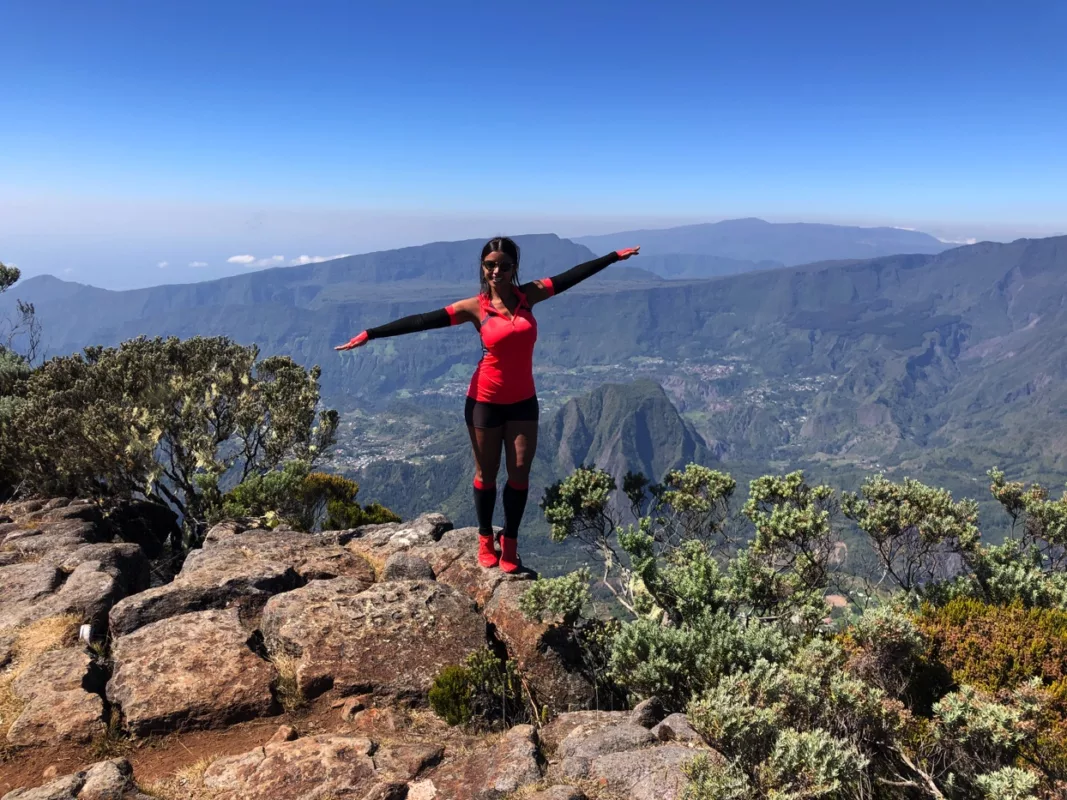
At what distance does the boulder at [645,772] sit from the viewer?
5895 mm

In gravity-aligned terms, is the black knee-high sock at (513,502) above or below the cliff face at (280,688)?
above

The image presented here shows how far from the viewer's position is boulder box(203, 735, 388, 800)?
6262 mm

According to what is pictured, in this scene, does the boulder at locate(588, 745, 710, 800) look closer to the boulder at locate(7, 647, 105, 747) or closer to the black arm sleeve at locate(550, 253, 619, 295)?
the boulder at locate(7, 647, 105, 747)

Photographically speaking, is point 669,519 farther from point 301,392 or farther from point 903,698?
point 301,392

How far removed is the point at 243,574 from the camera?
11.1m

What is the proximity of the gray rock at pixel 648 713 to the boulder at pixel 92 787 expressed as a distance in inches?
217

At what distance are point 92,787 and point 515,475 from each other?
20.4 feet

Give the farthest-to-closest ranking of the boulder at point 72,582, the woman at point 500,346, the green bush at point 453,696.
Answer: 1. the boulder at point 72,582
2. the woman at point 500,346
3. the green bush at point 453,696

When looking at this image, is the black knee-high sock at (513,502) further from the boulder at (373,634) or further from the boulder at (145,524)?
the boulder at (145,524)

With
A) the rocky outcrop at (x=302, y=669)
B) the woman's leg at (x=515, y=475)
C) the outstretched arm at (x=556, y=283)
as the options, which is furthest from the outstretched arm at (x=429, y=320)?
the rocky outcrop at (x=302, y=669)

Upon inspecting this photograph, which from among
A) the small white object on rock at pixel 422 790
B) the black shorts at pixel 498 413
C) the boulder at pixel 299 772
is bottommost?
the small white object on rock at pixel 422 790

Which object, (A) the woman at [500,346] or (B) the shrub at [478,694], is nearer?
(B) the shrub at [478,694]

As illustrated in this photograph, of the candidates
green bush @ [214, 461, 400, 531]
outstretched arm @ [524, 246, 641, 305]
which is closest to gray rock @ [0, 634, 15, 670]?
green bush @ [214, 461, 400, 531]

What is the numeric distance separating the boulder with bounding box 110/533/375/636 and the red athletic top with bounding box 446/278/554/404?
5.11 m
